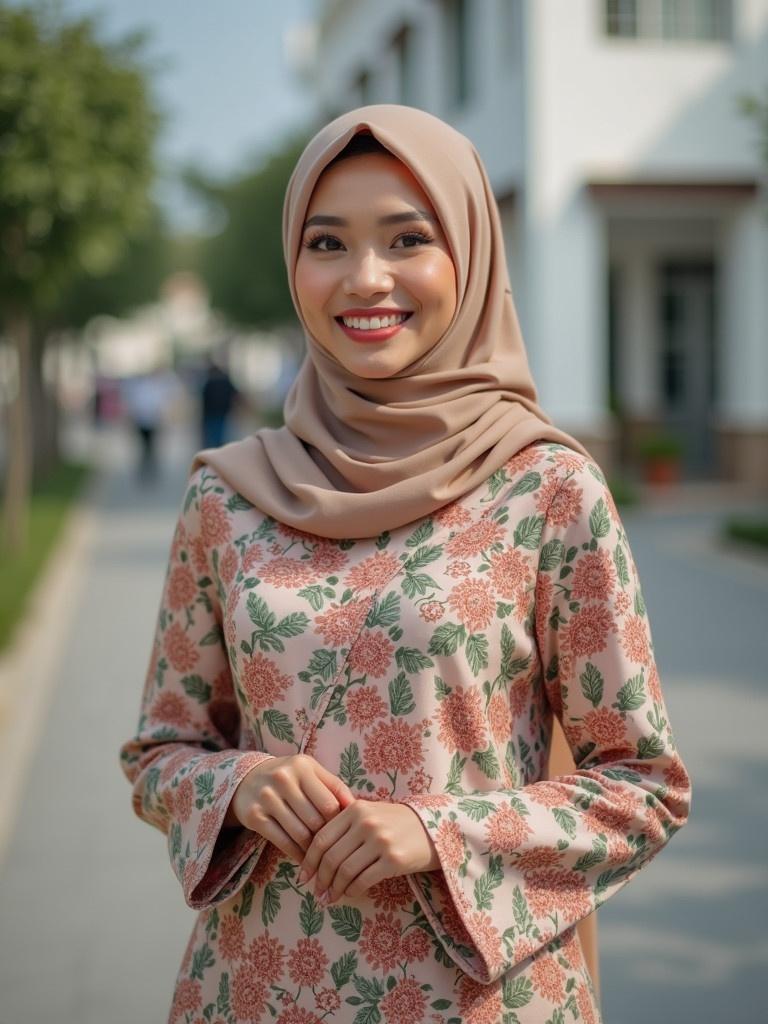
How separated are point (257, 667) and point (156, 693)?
260 mm

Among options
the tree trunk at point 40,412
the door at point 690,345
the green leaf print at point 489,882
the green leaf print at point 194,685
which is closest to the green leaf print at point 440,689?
the green leaf print at point 489,882

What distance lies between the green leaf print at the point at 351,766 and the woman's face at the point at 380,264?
0.52m

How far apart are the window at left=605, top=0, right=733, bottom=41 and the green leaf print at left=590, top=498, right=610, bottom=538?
1463cm

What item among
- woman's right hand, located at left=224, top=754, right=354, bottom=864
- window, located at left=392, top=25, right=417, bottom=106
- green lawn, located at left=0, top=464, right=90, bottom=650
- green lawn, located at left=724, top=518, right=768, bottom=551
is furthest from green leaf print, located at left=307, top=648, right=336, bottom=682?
window, located at left=392, top=25, right=417, bottom=106

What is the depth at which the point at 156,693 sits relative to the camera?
6.79 feet

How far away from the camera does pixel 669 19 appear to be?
1542cm

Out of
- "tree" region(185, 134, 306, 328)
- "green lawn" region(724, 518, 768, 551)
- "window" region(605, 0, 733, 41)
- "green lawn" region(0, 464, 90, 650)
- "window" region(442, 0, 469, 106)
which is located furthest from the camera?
"tree" region(185, 134, 306, 328)

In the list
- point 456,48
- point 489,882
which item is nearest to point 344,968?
point 489,882

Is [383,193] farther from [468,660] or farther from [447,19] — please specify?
[447,19]

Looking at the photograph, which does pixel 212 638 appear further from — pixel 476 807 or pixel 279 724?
pixel 476 807

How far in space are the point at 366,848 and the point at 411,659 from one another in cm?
26

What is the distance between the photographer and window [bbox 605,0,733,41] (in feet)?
50.2

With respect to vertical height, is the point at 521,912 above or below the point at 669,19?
below

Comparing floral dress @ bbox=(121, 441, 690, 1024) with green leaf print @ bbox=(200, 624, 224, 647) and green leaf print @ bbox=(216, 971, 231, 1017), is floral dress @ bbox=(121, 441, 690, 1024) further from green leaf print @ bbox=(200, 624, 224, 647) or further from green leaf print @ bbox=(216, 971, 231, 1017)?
green leaf print @ bbox=(200, 624, 224, 647)
